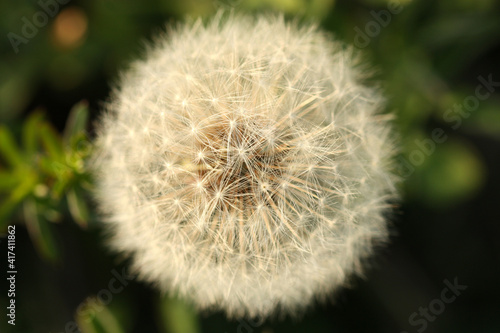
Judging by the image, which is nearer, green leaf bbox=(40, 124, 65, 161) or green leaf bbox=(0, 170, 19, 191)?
green leaf bbox=(40, 124, 65, 161)

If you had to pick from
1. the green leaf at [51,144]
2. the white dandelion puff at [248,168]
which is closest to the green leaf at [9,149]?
the green leaf at [51,144]

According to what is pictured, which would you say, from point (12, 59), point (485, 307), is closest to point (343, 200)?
point (485, 307)

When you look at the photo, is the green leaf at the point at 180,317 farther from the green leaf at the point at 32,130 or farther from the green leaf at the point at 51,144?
the green leaf at the point at 32,130

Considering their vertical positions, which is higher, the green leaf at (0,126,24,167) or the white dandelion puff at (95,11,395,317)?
the white dandelion puff at (95,11,395,317)

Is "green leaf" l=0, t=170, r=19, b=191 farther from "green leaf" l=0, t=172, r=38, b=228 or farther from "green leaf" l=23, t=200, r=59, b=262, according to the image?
"green leaf" l=23, t=200, r=59, b=262

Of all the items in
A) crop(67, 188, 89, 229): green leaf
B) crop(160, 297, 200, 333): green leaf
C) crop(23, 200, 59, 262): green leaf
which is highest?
crop(67, 188, 89, 229): green leaf

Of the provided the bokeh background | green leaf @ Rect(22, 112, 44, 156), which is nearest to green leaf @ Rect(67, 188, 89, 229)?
the bokeh background
